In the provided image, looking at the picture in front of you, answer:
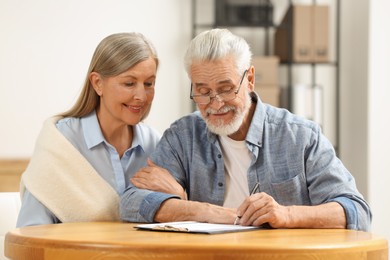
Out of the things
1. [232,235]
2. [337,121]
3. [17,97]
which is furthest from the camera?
[337,121]

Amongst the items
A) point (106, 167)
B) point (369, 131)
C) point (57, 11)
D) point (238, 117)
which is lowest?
point (369, 131)

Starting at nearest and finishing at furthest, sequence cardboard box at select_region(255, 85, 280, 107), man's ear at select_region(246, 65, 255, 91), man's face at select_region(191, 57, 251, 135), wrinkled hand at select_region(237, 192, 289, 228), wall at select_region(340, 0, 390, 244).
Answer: wrinkled hand at select_region(237, 192, 289, 228), man's face at select_region(191, 57, 251, 135), man's ear at select_region(246, 65, 255, 91), cardboard box at select_region(255, 85, 280, 107), wall at select_region(340, 0, 390, 244)

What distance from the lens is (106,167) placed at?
2410 millimetres

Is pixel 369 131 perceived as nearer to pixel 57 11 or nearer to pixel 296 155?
pixel 57 11

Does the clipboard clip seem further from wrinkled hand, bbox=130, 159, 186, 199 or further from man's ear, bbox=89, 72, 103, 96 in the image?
man's ear, bbox=89, 72, 103, 96

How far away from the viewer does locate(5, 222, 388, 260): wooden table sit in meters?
1.52

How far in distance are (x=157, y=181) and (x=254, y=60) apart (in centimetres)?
238

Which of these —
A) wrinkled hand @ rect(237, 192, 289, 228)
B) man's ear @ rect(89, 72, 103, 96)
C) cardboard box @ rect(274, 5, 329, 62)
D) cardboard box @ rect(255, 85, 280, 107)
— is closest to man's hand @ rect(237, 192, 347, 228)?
wrinkled hand @ rect(237, 192, 289, 228)

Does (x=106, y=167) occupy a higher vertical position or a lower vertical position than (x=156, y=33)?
lower

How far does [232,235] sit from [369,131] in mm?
3063

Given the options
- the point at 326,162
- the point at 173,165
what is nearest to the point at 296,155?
the point at 326,162

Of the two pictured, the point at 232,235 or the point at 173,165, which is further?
the point at 173,165

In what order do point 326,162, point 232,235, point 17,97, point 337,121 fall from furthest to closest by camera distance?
point 337,121 → point 17,97 → point 326,162 → point 232,235

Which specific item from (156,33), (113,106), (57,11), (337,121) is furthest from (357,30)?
(113,106)
